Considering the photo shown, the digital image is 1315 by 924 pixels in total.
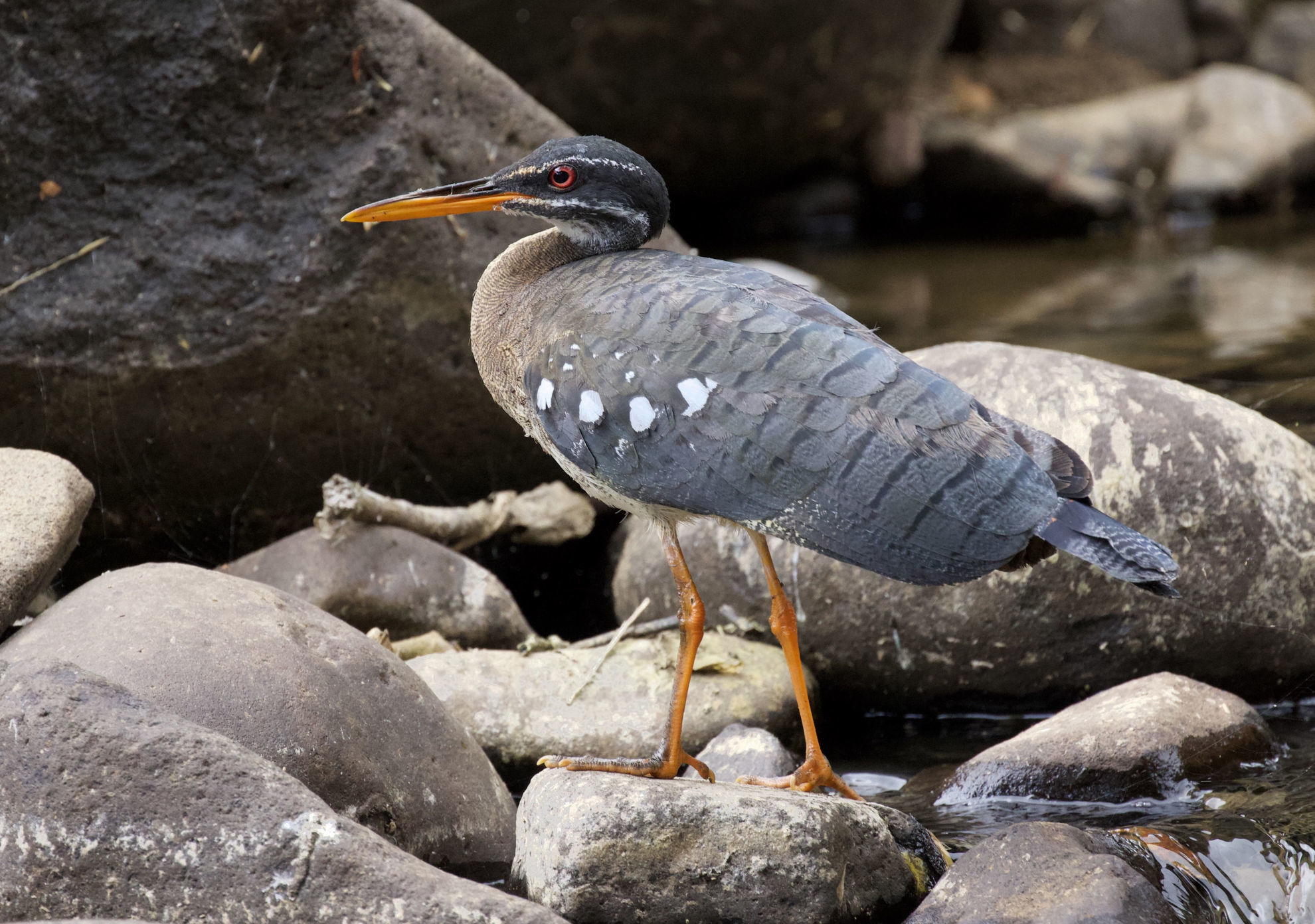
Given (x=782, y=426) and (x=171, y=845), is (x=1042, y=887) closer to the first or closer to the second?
(x=782, y=426)

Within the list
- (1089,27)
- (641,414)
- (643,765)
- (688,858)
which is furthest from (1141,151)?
(688,858)

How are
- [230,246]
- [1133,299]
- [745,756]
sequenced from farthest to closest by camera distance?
[1133,299]
[230,246]
[745,756]

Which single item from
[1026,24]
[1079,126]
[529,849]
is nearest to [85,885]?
[529,849]

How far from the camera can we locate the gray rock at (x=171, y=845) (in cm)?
298

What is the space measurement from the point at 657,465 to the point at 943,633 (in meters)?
1.73

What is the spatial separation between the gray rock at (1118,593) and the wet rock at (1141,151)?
30.3 ft

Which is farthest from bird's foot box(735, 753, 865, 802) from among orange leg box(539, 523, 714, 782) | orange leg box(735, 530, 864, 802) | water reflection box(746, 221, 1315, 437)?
water reflection box(746, 221, 1315, 437)

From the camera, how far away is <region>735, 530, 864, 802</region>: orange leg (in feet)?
12.7

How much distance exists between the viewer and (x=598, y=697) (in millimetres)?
4574

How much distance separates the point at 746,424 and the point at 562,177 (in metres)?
1.04

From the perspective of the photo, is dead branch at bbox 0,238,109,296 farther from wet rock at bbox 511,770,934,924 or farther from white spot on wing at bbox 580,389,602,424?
wet rock at bbox 511,770,934,924

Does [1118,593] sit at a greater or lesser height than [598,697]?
greater

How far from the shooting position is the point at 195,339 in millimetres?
5453

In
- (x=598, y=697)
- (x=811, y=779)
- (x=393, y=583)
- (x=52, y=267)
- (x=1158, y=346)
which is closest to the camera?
(x=811, y=779)
